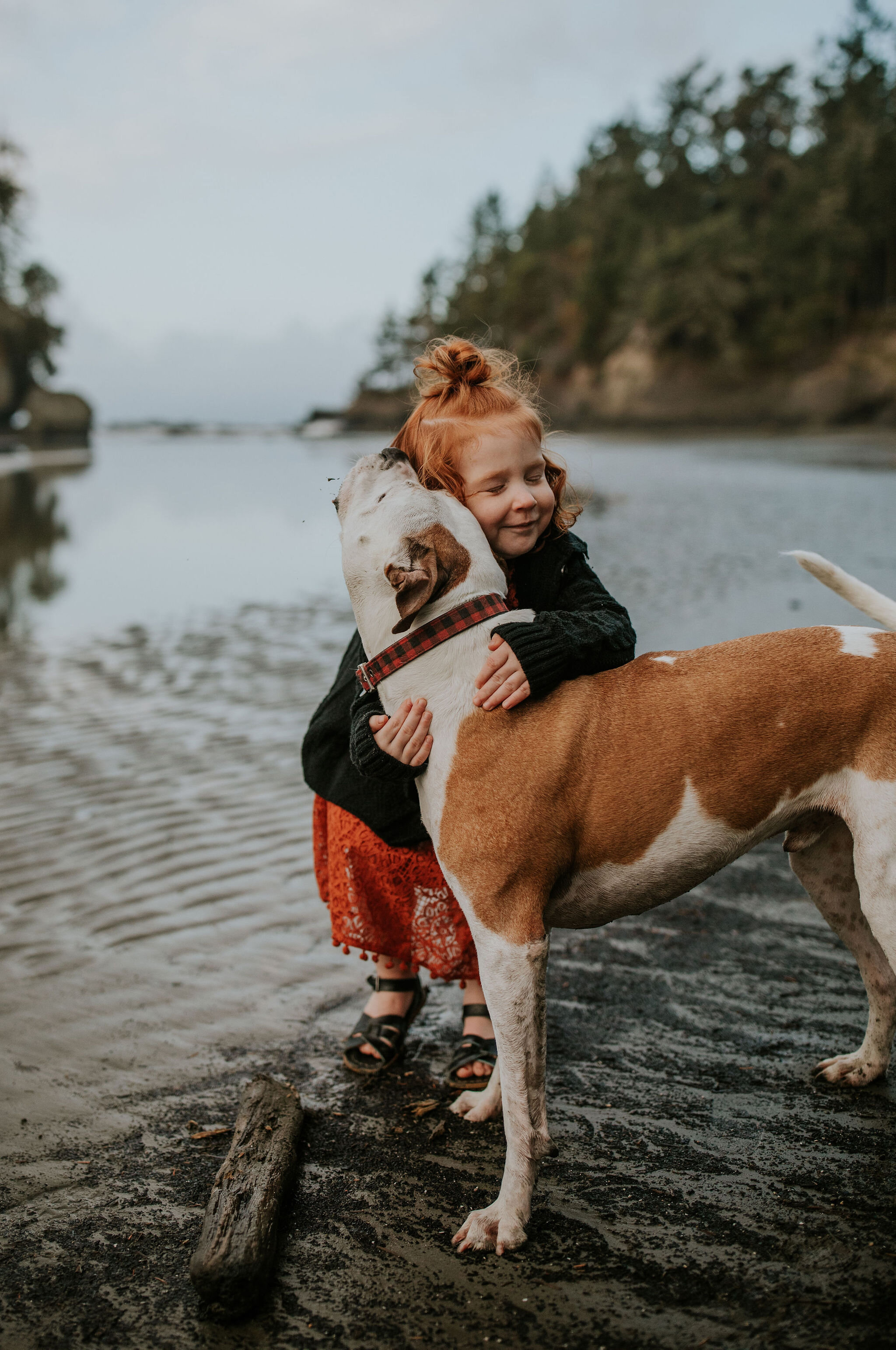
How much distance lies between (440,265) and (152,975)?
106 m

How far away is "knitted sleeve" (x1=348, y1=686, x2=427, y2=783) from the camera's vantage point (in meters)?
2.83

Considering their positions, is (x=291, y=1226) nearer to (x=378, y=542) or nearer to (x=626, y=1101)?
(x=626, y=1101)

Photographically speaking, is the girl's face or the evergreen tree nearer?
the girl's face

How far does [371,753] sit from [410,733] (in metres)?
0.19

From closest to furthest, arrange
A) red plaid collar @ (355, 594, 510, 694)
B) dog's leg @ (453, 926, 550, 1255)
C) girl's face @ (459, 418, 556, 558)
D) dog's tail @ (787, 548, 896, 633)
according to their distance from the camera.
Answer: dog's leg @ (453, 926, 550, 1255) → red plaid collar @ (355, 594, 510, 694) → dog's tail @ (787, 548, 896, 633) → girl's face @ (459, 418, 556, 558)

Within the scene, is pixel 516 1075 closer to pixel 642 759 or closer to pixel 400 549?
pixel 642 759

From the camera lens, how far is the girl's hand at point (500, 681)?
2.68m

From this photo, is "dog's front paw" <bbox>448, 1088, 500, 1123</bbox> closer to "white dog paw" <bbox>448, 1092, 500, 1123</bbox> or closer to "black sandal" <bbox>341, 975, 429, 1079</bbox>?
"white dog paw" <bbox>448, 1092, 500, 1123</bbox>

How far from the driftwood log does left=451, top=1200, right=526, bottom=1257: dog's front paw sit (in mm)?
490

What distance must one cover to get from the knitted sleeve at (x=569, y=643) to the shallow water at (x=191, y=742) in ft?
2.47

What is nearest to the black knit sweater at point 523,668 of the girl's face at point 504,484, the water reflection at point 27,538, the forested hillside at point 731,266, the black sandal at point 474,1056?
the girl's face at point 504,484

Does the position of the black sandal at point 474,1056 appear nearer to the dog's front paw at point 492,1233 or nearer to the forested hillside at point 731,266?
the dog's front paw at point 492,1233

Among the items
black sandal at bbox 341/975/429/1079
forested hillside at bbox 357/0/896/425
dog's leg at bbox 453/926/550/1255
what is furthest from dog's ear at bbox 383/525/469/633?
forested hillside at bbox 357/0/896/425

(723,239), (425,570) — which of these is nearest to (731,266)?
(723,239)
